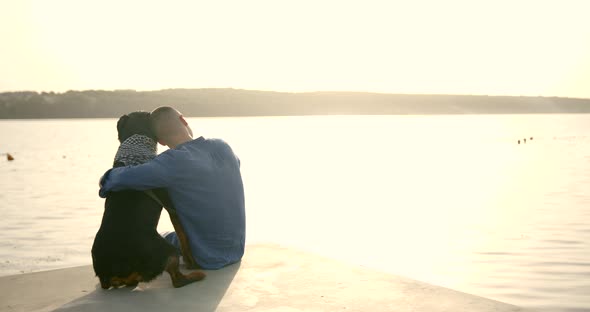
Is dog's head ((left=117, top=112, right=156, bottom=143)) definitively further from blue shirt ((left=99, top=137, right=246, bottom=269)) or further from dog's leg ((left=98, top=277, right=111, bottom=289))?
dog's leg ((left=98, top=277, right=111, bottom=289))

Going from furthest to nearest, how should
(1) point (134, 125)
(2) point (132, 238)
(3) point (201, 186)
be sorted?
(3) point (201, 186)
(1) point (134, 125)
(2) point (132, 238)

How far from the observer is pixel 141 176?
548cm

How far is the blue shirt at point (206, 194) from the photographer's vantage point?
585 centimetres

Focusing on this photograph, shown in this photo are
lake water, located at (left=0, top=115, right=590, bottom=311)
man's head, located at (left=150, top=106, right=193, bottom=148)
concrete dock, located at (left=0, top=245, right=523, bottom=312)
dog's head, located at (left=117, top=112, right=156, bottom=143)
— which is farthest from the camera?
lake water, located at (left=0, top=115, right=590, bottom=311)

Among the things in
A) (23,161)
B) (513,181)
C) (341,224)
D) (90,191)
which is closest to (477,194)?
(513,181)

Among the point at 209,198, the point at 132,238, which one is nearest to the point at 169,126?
the point at 209,198

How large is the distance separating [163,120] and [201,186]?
2.19 feet

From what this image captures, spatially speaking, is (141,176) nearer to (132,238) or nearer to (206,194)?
(132,238)

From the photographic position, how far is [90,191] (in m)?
18.5

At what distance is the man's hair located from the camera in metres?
5.86

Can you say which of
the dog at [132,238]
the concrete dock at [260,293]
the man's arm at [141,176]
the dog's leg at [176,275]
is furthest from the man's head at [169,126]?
the concrete dock at [260,293]

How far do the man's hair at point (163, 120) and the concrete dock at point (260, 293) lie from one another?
1293mm

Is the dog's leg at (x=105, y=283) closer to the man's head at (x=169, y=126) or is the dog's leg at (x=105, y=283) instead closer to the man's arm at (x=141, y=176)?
the man's arm at (x=141, y=176)

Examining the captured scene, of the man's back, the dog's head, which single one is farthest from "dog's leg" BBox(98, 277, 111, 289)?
the dog's head
